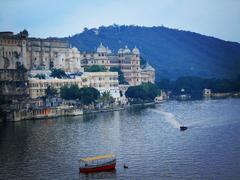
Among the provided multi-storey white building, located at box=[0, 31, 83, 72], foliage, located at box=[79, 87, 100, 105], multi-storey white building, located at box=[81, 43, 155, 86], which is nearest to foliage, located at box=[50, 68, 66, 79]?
multi-storey white building, located at box=[0, 31, 83, 72]

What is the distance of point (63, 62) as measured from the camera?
99.2 metres

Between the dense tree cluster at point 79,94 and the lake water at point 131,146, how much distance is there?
1082 cm

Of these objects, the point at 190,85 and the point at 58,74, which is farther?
the point at 190,85

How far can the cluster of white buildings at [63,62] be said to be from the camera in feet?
270

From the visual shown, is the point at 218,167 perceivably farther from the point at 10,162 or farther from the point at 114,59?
the point at 114,59

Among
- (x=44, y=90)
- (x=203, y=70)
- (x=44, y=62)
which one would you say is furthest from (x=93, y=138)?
(x=203, y=70)

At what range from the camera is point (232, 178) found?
32.0 m

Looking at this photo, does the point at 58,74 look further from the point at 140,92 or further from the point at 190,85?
the point at 190,85

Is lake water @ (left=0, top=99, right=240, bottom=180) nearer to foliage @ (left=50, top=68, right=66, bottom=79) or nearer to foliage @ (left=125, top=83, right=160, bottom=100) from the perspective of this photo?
foliage @ (left=50, top=68, right=66, bottom=79)

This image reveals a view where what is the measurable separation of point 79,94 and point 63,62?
21875 mm

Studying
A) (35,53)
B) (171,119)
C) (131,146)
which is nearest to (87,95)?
(171,119)

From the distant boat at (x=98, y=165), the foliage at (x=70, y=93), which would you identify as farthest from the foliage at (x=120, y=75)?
the distant boat at (x=98, y=165)

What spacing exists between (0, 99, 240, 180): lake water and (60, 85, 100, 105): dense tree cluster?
1082cm

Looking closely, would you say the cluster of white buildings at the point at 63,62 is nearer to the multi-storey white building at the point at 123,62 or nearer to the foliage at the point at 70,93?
the multi-storey white building at the point at 123,62
